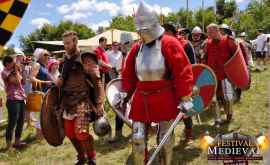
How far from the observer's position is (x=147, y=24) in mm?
4371

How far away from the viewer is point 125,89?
4.69 m

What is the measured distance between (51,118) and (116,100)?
3.41ft

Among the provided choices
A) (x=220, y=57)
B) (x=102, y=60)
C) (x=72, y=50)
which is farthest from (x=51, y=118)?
(x=220, y=57)

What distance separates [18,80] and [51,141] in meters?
1.69

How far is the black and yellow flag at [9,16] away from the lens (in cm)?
239

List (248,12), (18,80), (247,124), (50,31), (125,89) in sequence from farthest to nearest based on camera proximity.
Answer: (50,31) → (248,12) → (247,124) → (18,80) → (125,89)

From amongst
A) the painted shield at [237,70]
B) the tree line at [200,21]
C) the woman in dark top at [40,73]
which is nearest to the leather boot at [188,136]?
the painted shield at [237,70]

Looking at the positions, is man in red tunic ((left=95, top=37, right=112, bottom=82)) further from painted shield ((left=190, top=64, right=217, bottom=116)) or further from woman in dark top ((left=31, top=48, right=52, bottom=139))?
painted shield ((left=190, top=64, right=217, bottom=116))

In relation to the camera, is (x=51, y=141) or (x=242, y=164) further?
(x=51, y=141)

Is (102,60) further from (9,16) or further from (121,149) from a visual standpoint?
(9,16)

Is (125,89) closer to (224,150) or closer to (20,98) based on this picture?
(224,150)

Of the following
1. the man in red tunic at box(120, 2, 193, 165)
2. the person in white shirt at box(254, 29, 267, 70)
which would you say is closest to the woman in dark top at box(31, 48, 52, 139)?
the man in red tunic at box(120, 2, 193, 165)

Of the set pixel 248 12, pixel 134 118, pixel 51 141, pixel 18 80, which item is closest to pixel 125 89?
pixel 134 118

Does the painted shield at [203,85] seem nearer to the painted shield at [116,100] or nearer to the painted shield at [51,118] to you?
the painted shield at [116,100]
